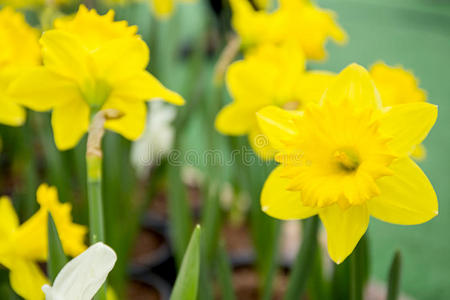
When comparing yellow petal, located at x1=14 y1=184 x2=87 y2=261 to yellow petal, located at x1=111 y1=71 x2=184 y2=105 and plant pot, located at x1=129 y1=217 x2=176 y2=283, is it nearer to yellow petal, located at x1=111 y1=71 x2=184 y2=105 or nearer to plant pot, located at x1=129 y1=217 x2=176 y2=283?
yellow petal, located at x1=111 y1=71 x2=184 y2=105

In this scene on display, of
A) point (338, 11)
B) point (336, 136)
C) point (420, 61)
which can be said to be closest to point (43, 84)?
point (336, 136)

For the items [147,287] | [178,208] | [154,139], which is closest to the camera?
[178,208]

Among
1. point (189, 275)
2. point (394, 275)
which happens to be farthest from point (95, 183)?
point (394, 275)

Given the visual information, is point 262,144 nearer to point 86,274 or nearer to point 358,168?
point 358,168

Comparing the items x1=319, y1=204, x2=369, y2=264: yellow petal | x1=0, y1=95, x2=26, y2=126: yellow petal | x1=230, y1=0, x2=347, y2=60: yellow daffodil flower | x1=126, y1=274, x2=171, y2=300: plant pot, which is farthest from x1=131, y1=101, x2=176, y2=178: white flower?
x1=319, y1=204, x2=369, y2=264: yellow petal

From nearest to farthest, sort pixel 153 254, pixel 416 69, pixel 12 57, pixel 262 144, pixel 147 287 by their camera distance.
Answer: pixel 12 57 → pixel 262 144 → pixel 147 287 → pixel 153 254 → pixel 416 69
